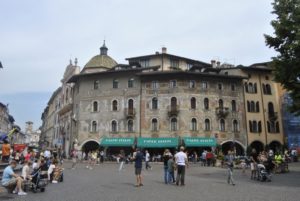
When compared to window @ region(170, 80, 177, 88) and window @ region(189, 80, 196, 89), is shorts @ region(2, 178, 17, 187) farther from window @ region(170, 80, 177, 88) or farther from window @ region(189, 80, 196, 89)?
window @ region(189, 80, 196, 89)

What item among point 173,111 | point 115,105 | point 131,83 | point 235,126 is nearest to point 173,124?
point 173,111

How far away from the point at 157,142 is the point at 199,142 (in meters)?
5.02

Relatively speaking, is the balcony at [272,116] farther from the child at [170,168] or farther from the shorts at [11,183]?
the shorts at [11,183]

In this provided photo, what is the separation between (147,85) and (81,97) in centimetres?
960

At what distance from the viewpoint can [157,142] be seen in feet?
121

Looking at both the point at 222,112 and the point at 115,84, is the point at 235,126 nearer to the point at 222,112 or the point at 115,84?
the point at 222,112

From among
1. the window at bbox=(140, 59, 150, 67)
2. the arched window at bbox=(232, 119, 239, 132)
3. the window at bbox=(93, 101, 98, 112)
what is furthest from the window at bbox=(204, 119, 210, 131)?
the window at bbox=(93, 101, 98, 112)

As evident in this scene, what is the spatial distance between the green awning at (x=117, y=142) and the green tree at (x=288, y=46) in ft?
70.5

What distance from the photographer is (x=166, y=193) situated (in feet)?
36.8

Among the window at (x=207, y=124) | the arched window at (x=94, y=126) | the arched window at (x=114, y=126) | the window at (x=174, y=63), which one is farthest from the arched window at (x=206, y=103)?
the arched window at (x=94, y=126)

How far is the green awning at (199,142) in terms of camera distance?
1440 inches

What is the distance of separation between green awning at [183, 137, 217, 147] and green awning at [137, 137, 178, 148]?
1397mm

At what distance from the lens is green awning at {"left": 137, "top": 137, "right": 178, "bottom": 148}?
1441 inches

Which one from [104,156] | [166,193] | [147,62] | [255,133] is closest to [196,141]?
[255,133]
